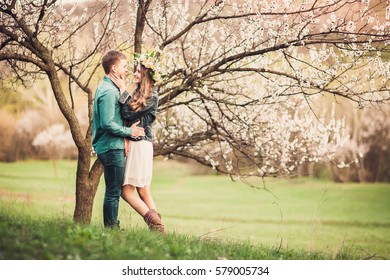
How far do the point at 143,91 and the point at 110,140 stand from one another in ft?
1.70

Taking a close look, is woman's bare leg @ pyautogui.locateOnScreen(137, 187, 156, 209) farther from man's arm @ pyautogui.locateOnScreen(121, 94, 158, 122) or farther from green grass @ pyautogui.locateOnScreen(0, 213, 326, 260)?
man's arm @ pyautogui.locateOnScreen(121, 94, 158, 122)

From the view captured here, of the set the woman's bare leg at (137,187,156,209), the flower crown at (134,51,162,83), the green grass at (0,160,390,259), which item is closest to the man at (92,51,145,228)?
the woman's bare leg at (137,187,156,209)

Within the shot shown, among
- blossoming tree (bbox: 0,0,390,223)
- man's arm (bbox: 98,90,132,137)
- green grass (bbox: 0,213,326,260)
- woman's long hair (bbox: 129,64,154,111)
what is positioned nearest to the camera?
green grass (bbox: 0,213,326,260)

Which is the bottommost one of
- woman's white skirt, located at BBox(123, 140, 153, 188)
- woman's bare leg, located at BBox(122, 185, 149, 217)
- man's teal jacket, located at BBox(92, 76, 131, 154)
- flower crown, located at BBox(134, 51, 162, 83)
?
woman's bare leg, located at BBox(122, 185, 149, 217)

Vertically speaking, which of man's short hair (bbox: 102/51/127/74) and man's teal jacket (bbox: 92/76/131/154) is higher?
man's short hair (bbox: 102/51/127/74)

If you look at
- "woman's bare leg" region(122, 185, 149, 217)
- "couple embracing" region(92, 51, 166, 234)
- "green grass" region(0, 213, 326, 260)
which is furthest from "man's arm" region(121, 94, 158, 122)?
"green grass" region(0, 213, 326, 260)

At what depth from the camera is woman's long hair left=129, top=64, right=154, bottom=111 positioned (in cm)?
496

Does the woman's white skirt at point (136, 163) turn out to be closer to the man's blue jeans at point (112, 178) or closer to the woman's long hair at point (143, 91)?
the man's blue jeans at point (112, 178)

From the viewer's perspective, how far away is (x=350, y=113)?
17094mm

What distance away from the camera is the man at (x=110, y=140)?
4848 mm

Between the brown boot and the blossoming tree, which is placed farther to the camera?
the blossoming tree

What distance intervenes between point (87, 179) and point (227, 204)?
14.5 meters

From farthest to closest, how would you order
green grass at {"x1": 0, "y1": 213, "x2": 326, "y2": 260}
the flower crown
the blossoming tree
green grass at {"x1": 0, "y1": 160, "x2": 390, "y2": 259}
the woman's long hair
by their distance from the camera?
1. green grass at {"x1": 0, "y1": 160, "x2": 390, "y2": 259}
2. the blossoming tree
3. the flower crown
4. the woman's long hair
5. green grass at {"x1": 0, "y1": 213, "x2": 326, "y2": 260}
